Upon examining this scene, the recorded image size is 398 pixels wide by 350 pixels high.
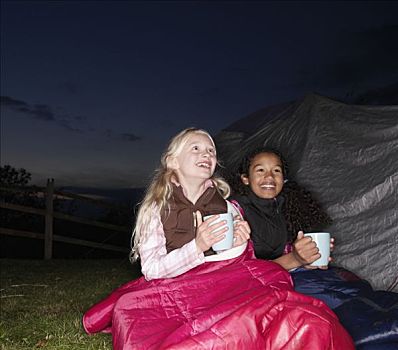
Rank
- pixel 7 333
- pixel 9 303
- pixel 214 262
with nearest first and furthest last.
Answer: pixel 214 262
pixel 7 333
pixel 9 303

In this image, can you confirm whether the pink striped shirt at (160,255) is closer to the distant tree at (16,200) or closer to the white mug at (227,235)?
the white mug at (227,235)

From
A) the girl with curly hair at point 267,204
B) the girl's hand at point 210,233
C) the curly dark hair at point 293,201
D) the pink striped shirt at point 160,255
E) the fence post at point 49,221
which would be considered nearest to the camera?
the girl's hand at point 210,233

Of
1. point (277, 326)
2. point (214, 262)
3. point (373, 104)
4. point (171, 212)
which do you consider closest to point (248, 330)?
point (277, 326)

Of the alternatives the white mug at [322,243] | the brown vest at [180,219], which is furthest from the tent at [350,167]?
the brown vest at [180,219]

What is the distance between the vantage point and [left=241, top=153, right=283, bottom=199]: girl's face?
248cm

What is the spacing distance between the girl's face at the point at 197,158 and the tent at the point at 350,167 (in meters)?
1.06

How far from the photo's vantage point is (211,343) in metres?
1.59

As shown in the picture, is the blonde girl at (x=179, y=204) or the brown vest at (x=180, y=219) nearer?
the blonde girl at (x=179, y=204)

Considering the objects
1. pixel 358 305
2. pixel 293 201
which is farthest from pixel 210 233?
pixel 293 201

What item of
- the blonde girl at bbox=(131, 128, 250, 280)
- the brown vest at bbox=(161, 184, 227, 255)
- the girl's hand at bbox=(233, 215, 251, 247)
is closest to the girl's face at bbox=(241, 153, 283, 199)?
the blonde girl at bbox=(131, 128, 250, 280)

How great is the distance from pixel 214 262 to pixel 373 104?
1.80m

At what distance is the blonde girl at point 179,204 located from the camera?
2025 mm

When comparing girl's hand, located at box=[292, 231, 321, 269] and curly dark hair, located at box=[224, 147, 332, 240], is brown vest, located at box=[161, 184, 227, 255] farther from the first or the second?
curly dark hair, located at box=[224, 147, 332, 240]

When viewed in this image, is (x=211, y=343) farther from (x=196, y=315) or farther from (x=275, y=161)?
A: (x=275, y=161)
